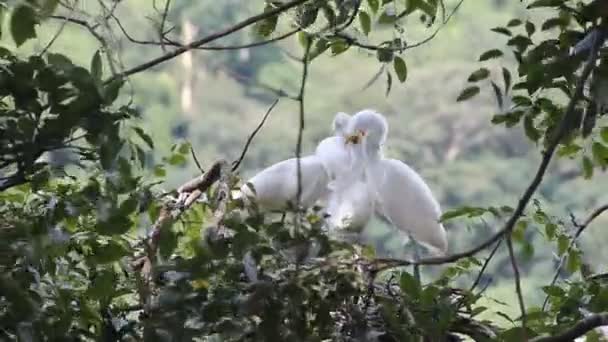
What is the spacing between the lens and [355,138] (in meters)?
2.04

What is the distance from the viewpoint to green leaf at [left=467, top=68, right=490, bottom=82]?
3.47ft

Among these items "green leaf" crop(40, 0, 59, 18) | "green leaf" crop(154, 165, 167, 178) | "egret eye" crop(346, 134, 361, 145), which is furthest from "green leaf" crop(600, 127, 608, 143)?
"egret eye" crop(346, 134, 361, 145)

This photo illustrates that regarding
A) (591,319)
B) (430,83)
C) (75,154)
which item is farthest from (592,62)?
(430,83)

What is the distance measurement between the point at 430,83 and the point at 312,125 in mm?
1340

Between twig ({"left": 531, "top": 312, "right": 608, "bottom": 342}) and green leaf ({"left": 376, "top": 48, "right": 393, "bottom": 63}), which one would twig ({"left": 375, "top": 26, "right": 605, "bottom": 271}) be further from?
green leaf ({"left": 376, "top": 48, "right": 393, "bottom": 63})

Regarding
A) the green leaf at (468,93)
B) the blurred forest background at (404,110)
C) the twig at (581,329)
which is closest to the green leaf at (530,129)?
the green leaf at (468,93)

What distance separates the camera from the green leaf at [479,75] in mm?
1058

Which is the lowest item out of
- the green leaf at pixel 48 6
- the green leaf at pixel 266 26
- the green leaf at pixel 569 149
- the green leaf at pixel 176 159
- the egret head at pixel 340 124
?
the green leaf at pixel 48 6

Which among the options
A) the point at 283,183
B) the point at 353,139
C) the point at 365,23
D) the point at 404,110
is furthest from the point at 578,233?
the point at 404,110

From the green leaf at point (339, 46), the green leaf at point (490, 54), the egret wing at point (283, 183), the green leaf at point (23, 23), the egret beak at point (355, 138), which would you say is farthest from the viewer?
the egret beak at point (355, 138)

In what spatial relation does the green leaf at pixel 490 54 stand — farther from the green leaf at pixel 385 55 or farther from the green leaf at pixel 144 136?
the green leaf at pixel 144 136

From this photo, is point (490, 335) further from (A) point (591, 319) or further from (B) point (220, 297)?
(B) point (220, 297)

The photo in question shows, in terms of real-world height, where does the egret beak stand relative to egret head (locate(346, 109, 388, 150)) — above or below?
below

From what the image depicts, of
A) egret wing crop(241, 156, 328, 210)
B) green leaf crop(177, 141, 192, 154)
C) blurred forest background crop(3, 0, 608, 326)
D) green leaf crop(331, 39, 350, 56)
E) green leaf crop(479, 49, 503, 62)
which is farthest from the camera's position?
blurred forest background crop(3, 0, 608, 326)
